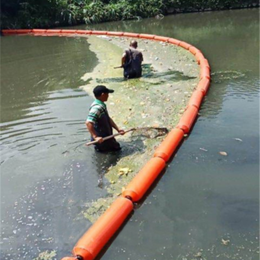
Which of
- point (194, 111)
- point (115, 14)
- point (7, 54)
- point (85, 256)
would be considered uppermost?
point (115, 14)

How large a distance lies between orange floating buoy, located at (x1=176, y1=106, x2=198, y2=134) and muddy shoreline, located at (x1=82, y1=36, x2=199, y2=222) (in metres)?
0.25

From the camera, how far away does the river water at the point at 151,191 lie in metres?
4.29

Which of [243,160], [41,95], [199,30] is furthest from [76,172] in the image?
[199,30]

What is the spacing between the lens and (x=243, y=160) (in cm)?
596

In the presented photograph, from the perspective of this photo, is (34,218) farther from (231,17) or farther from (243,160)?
(231,17)

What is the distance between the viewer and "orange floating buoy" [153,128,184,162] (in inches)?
234

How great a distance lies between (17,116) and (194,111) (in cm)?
422

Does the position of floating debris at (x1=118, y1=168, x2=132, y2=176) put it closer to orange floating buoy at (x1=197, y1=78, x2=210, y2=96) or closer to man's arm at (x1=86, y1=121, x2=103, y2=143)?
man's arm at (x1=86, y1=121, x2=103, y2=143)

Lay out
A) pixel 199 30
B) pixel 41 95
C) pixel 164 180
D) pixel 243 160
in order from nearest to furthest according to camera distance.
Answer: pixel 164 180 < pixel 243 160 < pixel 41 95 < pixel 199 30

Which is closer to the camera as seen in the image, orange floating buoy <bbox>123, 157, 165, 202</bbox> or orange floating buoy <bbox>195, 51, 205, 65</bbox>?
orange floating buoy <bbox>123, 157, 165, 202</bbox>

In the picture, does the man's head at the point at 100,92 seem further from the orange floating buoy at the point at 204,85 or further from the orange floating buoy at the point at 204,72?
the orange floating buoy at the point at 204,72

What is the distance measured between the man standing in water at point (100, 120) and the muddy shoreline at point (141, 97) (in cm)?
30

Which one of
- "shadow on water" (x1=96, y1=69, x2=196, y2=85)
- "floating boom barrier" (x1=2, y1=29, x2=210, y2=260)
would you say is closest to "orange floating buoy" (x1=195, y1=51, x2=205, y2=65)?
"shadow on water" (x1=96, y1=69, x2=196, y2=85)

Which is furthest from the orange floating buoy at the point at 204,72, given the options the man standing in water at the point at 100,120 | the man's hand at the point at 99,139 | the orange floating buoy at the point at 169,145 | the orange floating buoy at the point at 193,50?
the man's hand at the point at 99,139
